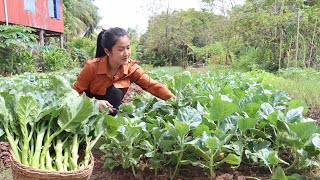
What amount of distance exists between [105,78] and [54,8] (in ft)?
53.0

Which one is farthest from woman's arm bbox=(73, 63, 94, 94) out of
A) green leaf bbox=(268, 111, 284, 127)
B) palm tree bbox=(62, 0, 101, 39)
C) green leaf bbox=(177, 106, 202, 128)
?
palm tree bbox=(62, 0, 101, 39)

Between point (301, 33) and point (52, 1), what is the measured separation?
12.8 metres

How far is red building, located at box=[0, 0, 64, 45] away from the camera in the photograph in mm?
13723

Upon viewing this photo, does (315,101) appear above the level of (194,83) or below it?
below

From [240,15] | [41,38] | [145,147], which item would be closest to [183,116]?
[145,147]

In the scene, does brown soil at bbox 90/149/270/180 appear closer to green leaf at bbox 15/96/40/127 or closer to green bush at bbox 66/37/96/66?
green leaf at bbox 15/96/40/127

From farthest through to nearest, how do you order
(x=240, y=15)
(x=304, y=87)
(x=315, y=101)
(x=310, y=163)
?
(x=240, y=15)
(x=304, y=87)
(x=315, y=101)
(x=310, y=163)

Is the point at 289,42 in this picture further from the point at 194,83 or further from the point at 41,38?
the point at 41,38

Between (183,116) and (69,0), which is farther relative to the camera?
(69,0)

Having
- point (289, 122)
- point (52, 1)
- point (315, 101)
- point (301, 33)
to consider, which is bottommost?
point (315, 101)

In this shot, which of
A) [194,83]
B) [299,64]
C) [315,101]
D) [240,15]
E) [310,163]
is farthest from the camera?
[240,15]

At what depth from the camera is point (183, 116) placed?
6.07ft

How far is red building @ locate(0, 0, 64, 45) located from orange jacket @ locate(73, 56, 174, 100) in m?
11.9

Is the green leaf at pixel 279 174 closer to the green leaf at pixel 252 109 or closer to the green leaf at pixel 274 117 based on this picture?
the green leaf at pixel 274 117
